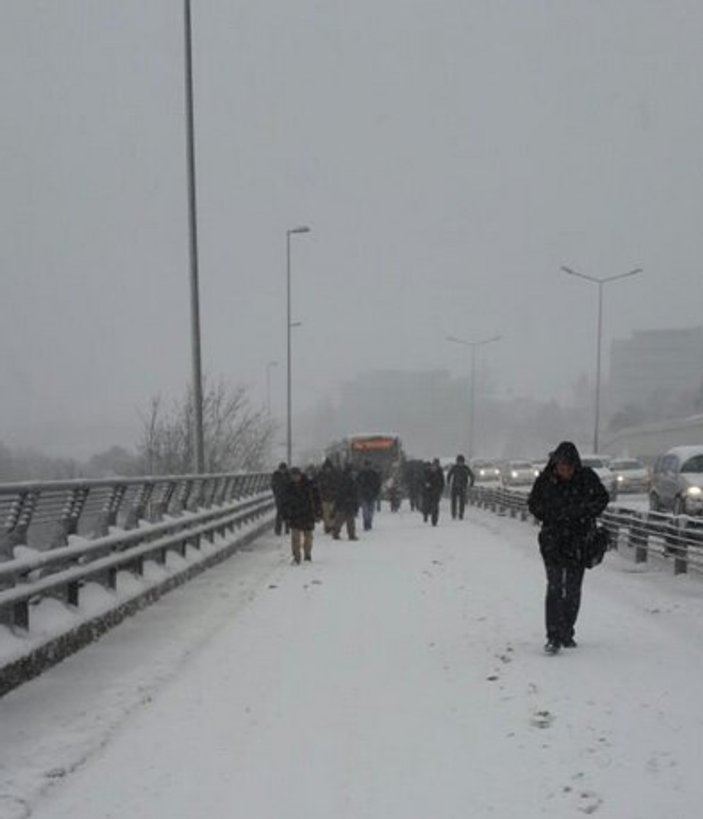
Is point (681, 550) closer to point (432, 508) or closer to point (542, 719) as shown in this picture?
point (542, 719)

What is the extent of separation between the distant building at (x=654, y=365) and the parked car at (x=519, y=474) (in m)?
88.3

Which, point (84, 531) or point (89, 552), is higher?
point (84, 531)

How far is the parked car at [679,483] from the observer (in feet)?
72.1

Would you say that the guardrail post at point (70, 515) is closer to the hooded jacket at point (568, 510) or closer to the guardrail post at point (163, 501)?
the guardrail post at point (163, 501)

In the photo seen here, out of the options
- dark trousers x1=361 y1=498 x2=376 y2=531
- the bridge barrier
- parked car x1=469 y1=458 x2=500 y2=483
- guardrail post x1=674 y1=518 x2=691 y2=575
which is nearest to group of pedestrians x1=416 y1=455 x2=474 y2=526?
dark trousers x1=361 y1=498 x2=376 y2=531

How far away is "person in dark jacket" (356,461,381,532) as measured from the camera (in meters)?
25.4

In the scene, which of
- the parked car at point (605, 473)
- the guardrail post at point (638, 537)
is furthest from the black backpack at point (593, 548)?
the parked car at point (605, 473)

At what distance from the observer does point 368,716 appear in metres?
6.50

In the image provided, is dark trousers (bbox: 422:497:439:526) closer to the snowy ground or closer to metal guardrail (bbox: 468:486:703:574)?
metal guardrail (bbox: 468:486:703:574)

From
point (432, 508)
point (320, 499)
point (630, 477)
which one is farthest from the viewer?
point (630, 477)

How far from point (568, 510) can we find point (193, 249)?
1492 cm

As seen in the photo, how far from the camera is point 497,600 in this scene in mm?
11477

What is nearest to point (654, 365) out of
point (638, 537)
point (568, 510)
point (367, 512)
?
point (367, 512)

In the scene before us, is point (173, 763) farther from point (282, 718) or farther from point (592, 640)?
point (592, 640)
